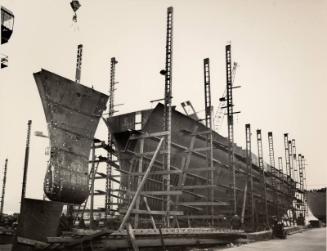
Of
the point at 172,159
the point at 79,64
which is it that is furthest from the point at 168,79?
the point at 79,64

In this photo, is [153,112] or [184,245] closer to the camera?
[184,245]

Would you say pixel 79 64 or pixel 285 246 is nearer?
pixel 285 246

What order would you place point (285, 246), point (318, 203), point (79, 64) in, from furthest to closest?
point (318, 203) < point (79, 64) < point (285, 246)

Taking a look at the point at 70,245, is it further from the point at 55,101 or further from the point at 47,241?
the point at 55,101

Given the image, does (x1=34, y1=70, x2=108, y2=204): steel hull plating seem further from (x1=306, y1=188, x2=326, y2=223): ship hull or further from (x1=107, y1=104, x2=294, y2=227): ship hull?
(x1=306, y1=188, x2=326, y2=223): ship hull

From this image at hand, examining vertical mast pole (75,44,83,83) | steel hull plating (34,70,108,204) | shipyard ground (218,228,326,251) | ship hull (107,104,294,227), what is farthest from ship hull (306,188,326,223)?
steel hull plating (34,70,108,204)

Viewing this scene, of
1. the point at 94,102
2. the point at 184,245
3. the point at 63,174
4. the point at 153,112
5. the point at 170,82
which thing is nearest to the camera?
the point at 63,174

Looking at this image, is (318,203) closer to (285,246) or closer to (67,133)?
(285,246)

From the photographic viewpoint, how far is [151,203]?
17969 mm

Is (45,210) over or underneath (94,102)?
underneath

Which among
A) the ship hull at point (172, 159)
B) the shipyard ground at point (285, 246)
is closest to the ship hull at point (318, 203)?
the ship hull at point (172, 159)

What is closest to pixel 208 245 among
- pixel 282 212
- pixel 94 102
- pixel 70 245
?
pixel 70 245

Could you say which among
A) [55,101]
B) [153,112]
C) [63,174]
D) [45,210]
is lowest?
[45,210]

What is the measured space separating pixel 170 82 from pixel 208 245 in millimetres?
7325
